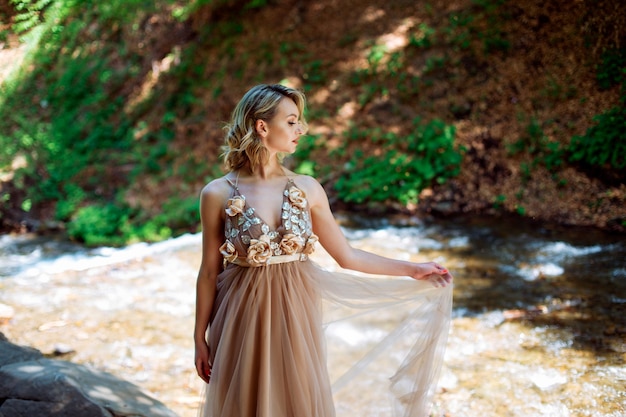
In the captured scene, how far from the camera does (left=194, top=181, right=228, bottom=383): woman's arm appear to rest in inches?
104

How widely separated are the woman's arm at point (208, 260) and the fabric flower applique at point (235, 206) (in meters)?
0.08

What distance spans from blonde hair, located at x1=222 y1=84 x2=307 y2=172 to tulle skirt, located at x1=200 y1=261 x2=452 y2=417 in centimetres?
54

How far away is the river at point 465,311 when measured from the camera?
4199mm

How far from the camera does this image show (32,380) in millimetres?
3273

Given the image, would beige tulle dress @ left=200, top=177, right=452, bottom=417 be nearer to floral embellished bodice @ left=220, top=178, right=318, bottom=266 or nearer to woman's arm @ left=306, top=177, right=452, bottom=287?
floral embellished bodice @ left=220, top=178, right=318, bottom=266

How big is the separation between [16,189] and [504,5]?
10426 millimetres

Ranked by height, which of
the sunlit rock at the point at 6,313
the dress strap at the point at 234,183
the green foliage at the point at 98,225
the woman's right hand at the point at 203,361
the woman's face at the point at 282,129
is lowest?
the sunlit rock at the point at 6,313

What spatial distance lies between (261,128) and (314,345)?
1.08m

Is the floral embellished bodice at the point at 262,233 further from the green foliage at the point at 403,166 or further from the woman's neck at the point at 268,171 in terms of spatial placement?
the green foliage at the point at 403,166

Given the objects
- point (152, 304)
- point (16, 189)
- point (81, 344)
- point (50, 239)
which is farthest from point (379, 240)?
point (16, 189)

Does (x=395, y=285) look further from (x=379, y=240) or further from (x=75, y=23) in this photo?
(x=75, y=23)

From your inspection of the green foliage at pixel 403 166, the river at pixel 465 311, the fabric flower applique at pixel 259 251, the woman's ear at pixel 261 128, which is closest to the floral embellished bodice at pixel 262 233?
the fabric flower applique at pixel 259 251

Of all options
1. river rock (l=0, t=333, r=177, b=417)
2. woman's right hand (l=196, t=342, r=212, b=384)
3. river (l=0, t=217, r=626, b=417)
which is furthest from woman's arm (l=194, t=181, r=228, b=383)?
river (l=0, t=217, r=626, b=417)

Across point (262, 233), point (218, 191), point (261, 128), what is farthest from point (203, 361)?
point (261, 128)
